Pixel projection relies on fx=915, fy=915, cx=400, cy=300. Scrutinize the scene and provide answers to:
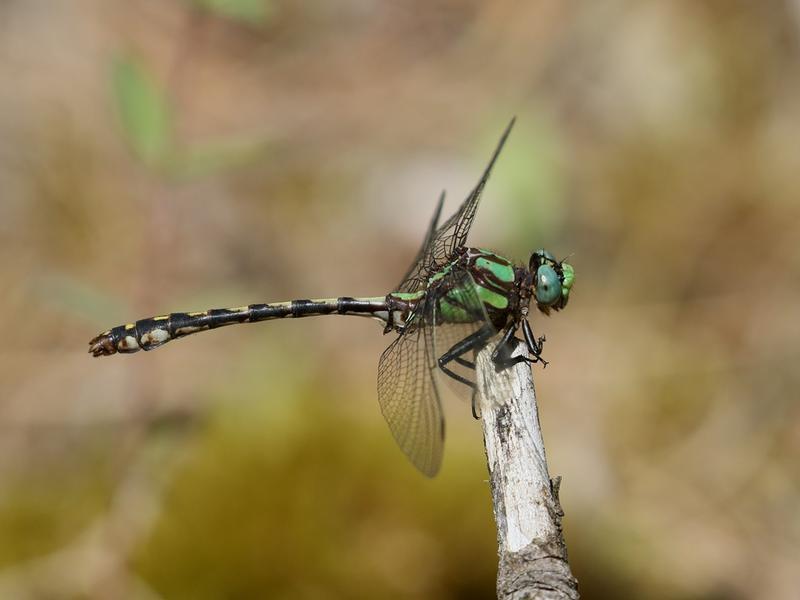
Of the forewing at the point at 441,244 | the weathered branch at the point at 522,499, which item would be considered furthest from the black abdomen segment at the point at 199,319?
the weathered branch at the point at 522,499

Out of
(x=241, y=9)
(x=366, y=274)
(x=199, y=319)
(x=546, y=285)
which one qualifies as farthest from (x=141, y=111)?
(x=366, y=274)

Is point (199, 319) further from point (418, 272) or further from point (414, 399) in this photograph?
A: point (414, 399)

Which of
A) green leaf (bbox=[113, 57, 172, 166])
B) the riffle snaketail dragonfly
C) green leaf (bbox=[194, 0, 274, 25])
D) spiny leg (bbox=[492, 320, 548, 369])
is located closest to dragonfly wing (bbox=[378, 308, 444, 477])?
the riffle snaketail dragonfly

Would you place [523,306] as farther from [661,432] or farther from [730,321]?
[730,321]

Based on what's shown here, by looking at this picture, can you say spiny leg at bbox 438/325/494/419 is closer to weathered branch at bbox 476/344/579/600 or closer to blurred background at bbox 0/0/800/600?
weathered branch at bbox 476/344/579/600

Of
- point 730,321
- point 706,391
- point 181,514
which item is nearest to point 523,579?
point 181,514
